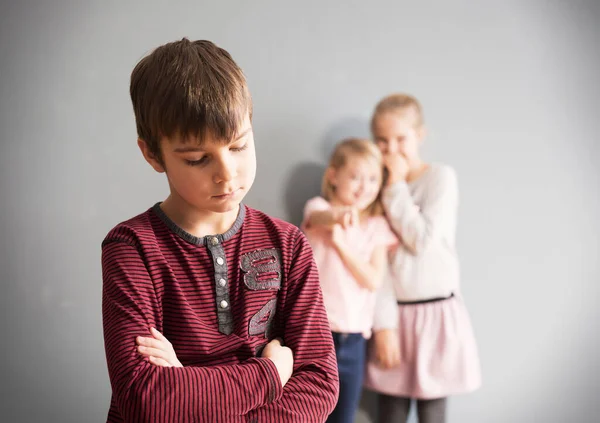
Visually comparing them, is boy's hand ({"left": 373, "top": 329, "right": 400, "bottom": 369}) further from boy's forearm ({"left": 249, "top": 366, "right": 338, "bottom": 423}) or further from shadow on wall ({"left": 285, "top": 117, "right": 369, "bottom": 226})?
boy's forearm ({"left": 249, "top": 366, "right": 338, "bottom": 423})

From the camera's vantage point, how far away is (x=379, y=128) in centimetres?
185

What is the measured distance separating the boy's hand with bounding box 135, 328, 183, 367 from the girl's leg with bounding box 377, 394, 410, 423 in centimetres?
108

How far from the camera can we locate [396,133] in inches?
72.1

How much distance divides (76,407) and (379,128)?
1163 mm

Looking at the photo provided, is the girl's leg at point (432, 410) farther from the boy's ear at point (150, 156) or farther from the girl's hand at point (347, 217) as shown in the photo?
the boy's ear at point (150, 156)

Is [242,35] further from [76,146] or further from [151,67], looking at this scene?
[151,67]

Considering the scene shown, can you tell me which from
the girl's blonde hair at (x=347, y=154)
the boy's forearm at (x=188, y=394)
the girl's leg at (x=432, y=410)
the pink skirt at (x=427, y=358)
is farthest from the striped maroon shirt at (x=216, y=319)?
the girl's leg at (x=432, y=410)

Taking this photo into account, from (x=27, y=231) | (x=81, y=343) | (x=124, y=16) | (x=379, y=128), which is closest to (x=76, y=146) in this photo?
(x=27, y=231)

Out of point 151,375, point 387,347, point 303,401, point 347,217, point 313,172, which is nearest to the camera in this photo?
point 151,375

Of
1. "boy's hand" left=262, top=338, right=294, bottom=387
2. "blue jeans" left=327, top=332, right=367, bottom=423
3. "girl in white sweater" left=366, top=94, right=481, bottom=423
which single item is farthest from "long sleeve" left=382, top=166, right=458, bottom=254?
"boy's hand" left=262, top=338, right=294, bottom=387

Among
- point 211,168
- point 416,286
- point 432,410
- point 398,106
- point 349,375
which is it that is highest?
point 398,106

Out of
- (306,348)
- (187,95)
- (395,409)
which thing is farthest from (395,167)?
(187,95)

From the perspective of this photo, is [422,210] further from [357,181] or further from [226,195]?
[226,195]

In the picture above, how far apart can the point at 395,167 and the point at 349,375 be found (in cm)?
62
